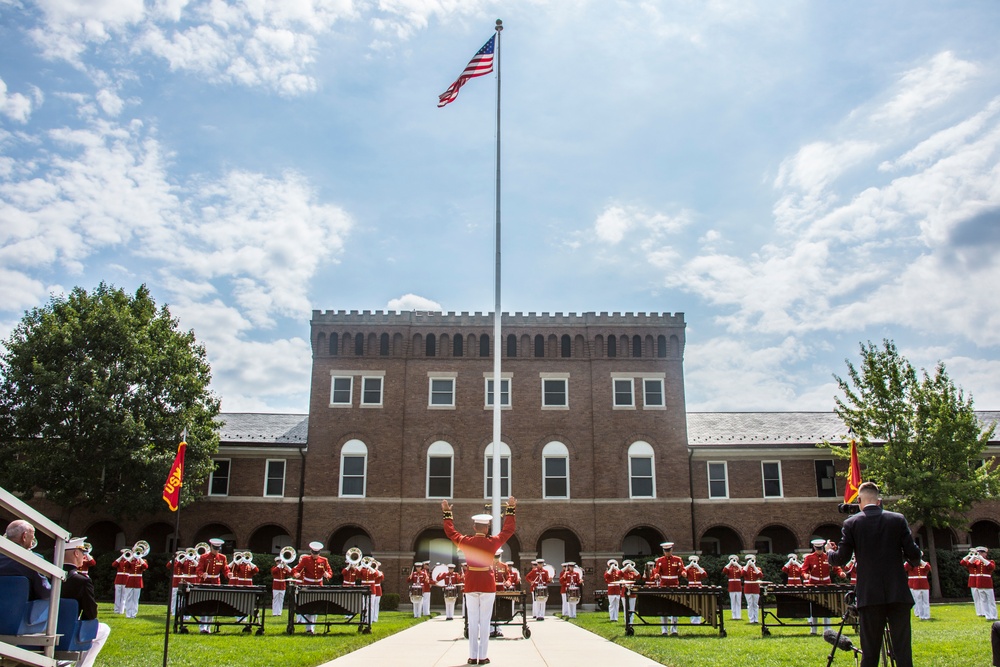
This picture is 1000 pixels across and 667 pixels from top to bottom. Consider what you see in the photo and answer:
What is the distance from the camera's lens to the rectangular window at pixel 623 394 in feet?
132

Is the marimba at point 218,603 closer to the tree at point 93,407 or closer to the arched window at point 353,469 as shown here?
the tree at point 93,407

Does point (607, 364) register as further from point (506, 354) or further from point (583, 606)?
point (583, 606)

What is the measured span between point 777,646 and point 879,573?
7.61 metres

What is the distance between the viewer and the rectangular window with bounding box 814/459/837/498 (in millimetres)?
39500

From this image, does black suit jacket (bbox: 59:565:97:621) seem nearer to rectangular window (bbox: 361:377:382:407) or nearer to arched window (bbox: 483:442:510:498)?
arched window (bbox: 483:442:510:498)

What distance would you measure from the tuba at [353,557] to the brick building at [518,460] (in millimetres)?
10491

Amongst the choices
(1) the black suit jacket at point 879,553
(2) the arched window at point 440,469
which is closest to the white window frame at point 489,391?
(2) the arched window at point 440,469

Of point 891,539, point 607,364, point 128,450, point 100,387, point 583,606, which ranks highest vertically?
point 607,364

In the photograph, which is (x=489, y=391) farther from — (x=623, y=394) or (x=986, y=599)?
(x=986, y=599)

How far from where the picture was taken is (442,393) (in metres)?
40.2

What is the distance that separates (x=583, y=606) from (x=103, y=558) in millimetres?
21064

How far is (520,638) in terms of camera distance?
1892 cm

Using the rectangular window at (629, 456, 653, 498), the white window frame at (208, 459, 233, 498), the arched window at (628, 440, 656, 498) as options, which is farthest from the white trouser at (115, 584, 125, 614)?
the rectangular window at (629, 456, 653, 498)

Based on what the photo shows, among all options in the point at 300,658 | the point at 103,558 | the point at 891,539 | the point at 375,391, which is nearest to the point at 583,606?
the point at 375,391
